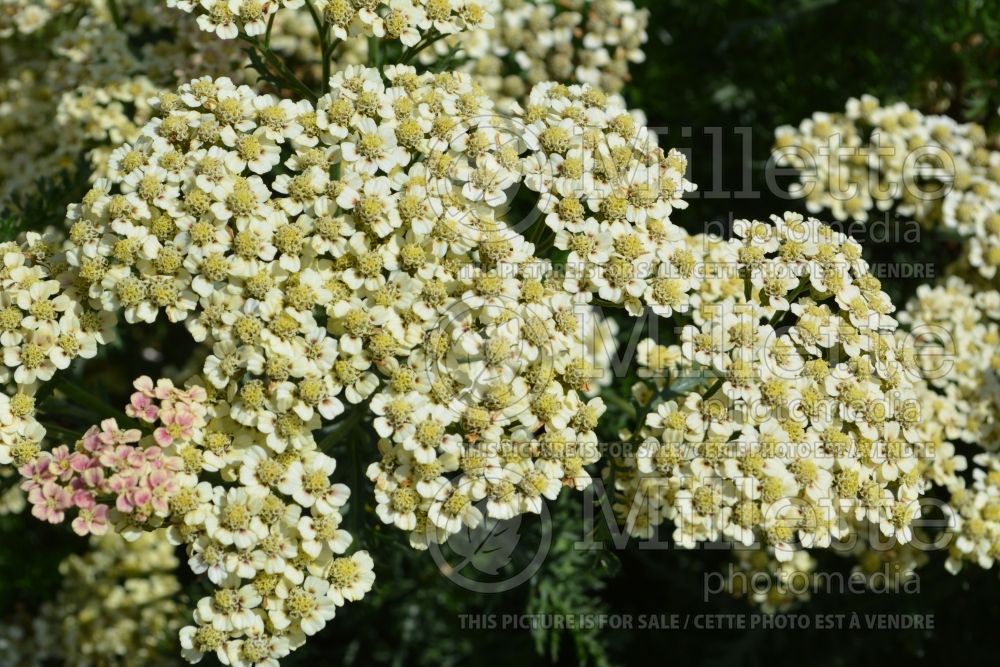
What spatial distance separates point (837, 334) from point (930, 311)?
3.96 ft

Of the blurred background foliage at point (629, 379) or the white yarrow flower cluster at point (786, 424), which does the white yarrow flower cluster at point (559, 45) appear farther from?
the white yarrow flower cluster at point (786, 424)

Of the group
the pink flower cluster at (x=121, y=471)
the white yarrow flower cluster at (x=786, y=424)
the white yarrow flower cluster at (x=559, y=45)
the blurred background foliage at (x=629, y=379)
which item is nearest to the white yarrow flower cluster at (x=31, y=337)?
the pink flower cluster at (x=121, y=471)

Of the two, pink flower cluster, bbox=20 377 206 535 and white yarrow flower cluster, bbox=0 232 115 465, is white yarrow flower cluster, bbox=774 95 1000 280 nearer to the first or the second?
pink flower cluster, bbox=20 377 206 535

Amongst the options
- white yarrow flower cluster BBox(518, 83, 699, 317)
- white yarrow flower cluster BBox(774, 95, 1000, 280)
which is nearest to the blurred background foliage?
white yarrow flower cluster BBox(774, 95, 1000, 280)

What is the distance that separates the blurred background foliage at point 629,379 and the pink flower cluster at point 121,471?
3.67ft

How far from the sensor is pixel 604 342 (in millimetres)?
4578

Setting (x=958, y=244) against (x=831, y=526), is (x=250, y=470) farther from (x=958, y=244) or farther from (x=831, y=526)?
(x=958, y=244)

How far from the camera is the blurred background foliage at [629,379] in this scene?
4.66 meters

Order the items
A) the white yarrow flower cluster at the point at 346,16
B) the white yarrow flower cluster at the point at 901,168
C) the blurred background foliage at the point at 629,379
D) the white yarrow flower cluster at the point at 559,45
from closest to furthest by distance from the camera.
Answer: the white yarrow flower cluster at the point at 346,16, the blurred background foliage at the point at 629,379, the white yarrow flower cluster at the point at 901,168, the white yarrow flower cluster at the point at 559,45

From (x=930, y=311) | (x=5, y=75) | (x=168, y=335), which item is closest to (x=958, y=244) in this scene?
(x=930, y=311)

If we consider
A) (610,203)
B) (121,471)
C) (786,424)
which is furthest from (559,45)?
(121,471)

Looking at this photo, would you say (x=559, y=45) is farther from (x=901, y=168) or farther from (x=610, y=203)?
(x=610, y=203)

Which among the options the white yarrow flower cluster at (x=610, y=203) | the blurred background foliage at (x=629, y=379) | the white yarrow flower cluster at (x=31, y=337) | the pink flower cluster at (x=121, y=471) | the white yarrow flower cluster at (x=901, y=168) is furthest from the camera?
the white yarrow flower cluster at (x=901, y=168)

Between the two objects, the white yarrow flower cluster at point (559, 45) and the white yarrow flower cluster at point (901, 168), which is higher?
the white yarrow flower cluster at point (559, 45)
